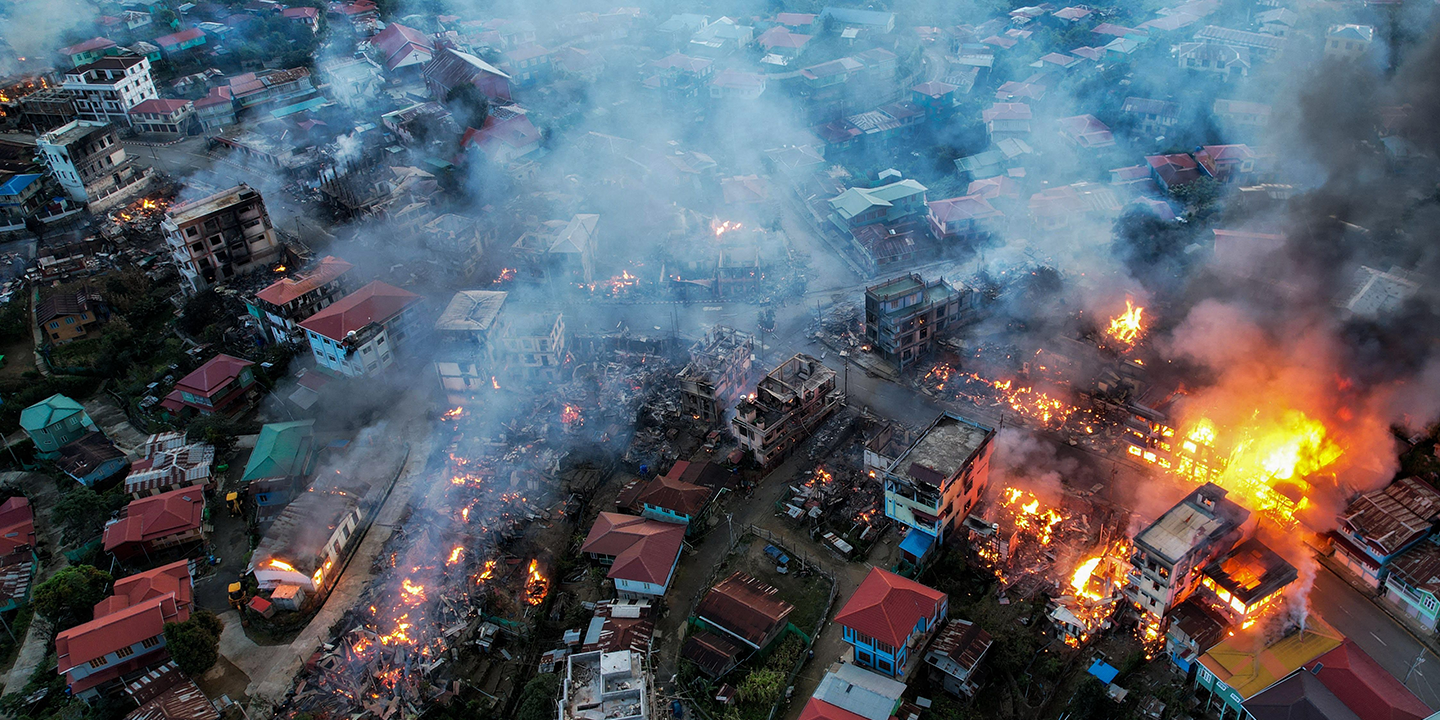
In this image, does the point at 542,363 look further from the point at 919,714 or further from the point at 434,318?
the point at 919,714

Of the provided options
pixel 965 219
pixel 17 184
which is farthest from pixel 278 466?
pixel 965 219

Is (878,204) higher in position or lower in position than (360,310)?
higher

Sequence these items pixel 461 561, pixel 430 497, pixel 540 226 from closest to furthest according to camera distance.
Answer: pixel 461 561
pixel 430 497
pixel 540 226

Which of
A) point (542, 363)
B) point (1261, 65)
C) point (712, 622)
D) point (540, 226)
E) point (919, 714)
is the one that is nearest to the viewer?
point (919, 714)

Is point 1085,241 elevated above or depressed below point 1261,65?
below

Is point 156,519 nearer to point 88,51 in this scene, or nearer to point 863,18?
point 88,51

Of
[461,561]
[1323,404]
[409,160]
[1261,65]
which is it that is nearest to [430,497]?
[461,561]

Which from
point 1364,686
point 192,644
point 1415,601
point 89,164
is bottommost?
point 192,644

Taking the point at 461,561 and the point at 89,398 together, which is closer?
the point at 461,561
